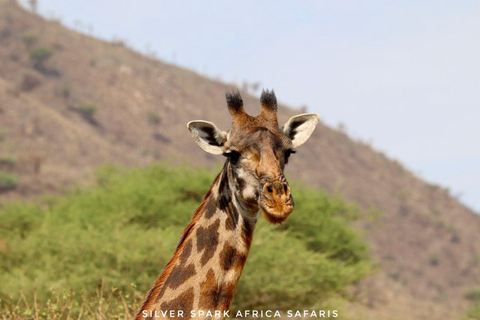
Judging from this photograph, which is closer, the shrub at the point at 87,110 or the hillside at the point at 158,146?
the hillside at the point at 158,146

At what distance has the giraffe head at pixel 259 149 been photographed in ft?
19.4

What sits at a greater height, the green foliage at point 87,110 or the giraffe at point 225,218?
the green foliage at point 87,110

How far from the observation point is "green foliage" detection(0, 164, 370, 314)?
18938mm

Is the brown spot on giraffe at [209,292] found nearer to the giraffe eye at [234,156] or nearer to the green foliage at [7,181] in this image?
the giraffe eye at [234,156]

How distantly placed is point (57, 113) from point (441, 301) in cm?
4180

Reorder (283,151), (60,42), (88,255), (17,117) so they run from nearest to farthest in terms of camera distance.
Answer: (283,151) < (88,255) < (17,117) < (60,42)

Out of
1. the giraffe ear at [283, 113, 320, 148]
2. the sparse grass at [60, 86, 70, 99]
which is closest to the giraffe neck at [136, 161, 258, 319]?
the giraffe ear at [283, 113, 320, 148]

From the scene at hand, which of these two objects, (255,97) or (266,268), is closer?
(266,268)

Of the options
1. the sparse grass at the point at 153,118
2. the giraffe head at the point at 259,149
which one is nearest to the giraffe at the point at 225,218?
the giraffe head at the point at 259,149

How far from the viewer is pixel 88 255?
64.7 feet

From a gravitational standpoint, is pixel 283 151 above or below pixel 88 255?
above

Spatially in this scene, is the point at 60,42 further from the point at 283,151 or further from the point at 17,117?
the point at 283,151

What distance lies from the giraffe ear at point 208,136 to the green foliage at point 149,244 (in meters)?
8.79

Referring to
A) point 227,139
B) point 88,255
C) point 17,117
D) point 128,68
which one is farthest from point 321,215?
point 128,68
